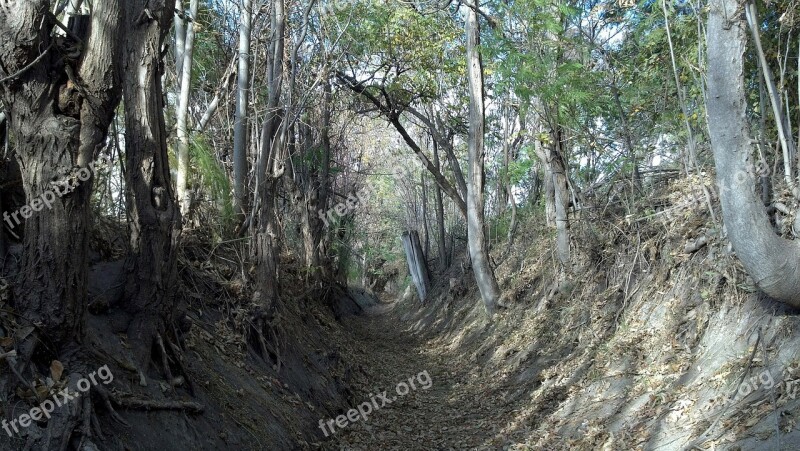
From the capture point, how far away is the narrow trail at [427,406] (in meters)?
8.43

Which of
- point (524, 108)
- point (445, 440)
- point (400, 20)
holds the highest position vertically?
point (400, 20)

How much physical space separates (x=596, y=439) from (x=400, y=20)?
38.3 feet

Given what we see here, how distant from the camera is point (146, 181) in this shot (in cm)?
593

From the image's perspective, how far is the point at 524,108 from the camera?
11031 millimetres

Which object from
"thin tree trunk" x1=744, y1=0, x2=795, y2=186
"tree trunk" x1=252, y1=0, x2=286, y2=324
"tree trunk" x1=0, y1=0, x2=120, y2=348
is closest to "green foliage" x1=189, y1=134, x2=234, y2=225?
"tree trunk" x1=252, y1=0, x2=286, y2=324

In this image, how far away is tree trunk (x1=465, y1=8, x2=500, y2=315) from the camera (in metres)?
14.0

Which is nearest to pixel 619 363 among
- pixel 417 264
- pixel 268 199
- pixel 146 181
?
pixel 268 199

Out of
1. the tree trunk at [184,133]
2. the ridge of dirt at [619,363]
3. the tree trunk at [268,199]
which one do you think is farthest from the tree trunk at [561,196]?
the tree trunk at [184,133]

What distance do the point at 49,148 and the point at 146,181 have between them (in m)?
1.31

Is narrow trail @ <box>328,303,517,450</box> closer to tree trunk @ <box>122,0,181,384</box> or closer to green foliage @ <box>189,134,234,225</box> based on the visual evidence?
tree trunk @ <box>122,0,181,384</box>

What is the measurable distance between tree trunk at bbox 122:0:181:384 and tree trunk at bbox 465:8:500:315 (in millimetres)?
8877

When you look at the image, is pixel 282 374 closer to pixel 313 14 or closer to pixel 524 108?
pixel 524 108

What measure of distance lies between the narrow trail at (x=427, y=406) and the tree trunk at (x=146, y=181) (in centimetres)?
313

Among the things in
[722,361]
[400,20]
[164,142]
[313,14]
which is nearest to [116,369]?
[164,142]
